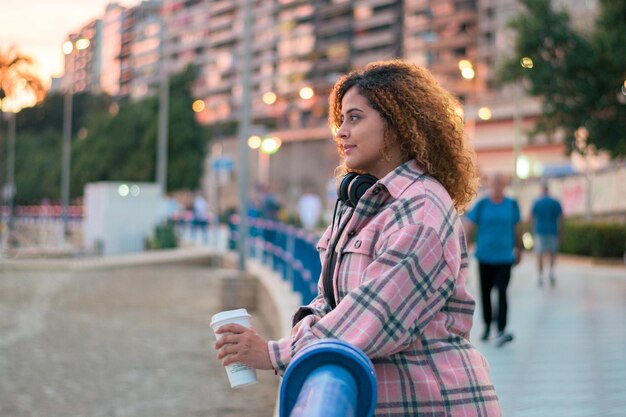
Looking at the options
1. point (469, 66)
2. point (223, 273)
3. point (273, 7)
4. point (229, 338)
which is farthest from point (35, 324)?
point (273, 7)

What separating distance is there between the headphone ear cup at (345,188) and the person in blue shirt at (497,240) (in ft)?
24.1

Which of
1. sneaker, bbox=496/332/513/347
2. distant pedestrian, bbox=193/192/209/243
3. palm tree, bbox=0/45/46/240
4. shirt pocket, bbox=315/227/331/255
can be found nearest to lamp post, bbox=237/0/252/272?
sneaker, bbox=496/332/513/347

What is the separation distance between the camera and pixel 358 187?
2475 millimetres

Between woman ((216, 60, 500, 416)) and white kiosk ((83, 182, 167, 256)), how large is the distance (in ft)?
106

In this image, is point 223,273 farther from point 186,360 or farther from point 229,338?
point 229,338

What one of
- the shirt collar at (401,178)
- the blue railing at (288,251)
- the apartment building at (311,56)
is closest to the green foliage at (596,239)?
the blue railing at (288,251)

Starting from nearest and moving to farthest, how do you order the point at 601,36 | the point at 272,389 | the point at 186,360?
1. the point at 272,389
2. the point at 186,360
3. the point at 601,36

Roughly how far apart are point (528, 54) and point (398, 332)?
2308 cm

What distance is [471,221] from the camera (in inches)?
396

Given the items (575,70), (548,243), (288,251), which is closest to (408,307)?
(288,251)

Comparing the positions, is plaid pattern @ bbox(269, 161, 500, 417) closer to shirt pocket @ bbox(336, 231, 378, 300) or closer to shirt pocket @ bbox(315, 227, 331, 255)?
shirt pocket @ bbox(336, 231, 378, 300)

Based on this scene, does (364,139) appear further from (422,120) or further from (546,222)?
(546,222)

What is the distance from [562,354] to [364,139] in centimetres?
754

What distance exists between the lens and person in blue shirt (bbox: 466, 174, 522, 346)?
984 centimetres
